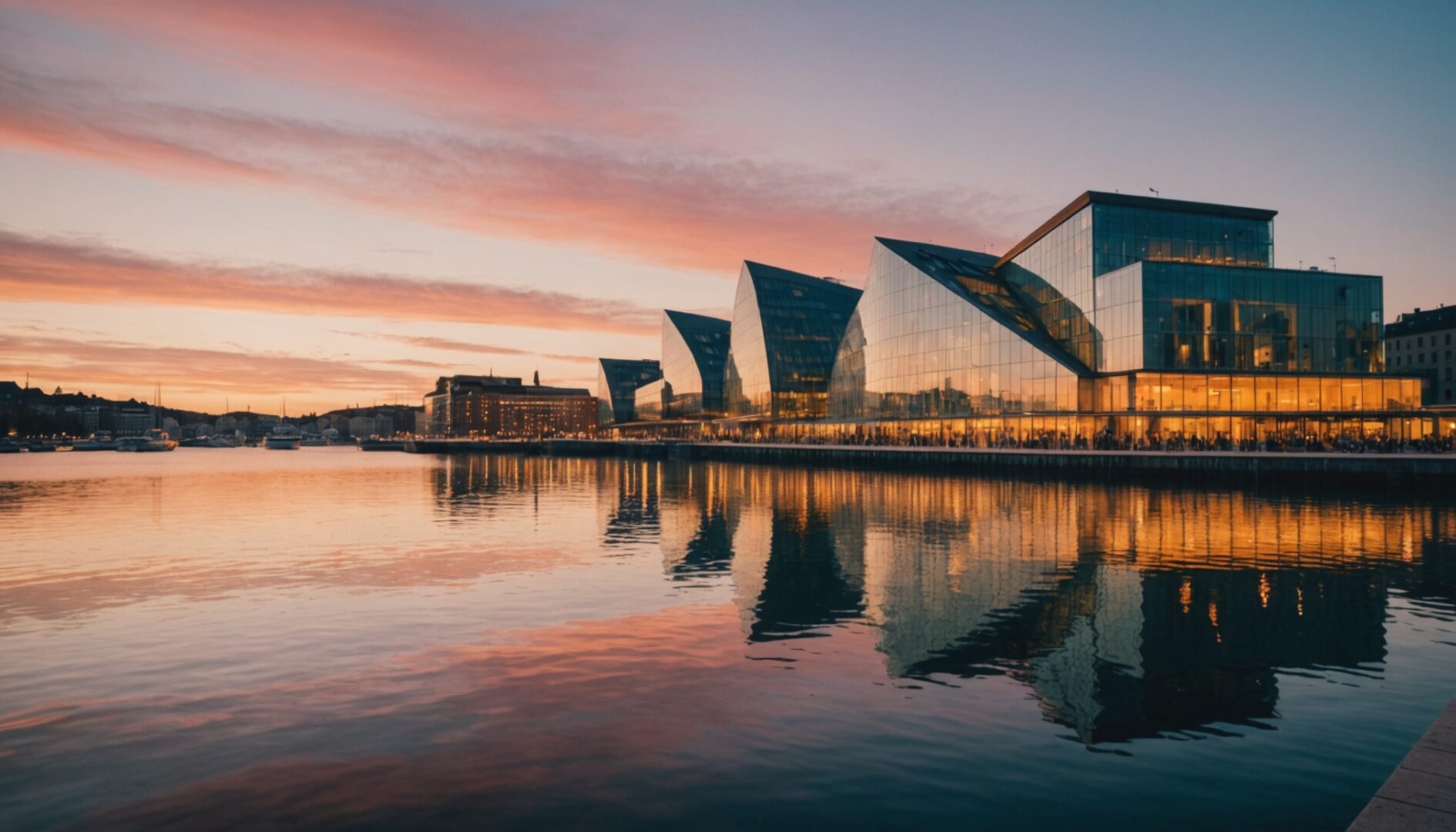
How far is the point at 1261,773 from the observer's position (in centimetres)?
1235

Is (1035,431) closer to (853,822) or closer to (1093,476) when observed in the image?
(1093,476)

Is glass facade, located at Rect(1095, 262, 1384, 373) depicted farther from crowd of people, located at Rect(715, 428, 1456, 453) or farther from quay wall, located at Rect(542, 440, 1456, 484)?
quay wall, located at Rect(542, 440, 1456, 484)

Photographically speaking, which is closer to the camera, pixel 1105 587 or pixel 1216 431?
pixel 1105 587

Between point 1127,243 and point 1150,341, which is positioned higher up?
point 1127,243

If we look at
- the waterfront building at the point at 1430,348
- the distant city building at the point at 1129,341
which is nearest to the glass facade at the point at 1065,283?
the distant city building at the point at 1129,341

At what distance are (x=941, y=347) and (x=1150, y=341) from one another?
1015 inches

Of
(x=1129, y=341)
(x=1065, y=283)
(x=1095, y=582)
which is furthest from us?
(x=1065, y=283)

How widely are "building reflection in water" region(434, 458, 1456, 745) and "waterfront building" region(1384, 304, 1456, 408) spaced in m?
109

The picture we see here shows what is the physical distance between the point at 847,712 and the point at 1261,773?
6074mm

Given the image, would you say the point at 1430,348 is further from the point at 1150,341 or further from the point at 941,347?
the point at 941,347

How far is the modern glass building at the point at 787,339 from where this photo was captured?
15662 centimetres

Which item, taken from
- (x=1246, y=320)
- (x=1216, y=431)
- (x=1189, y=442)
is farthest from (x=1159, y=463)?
(x=1246, y=320)

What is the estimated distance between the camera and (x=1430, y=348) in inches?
5620

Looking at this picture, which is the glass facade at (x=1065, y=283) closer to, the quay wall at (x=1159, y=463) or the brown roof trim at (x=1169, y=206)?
the brown roof trim at (x=1169, y=206)
